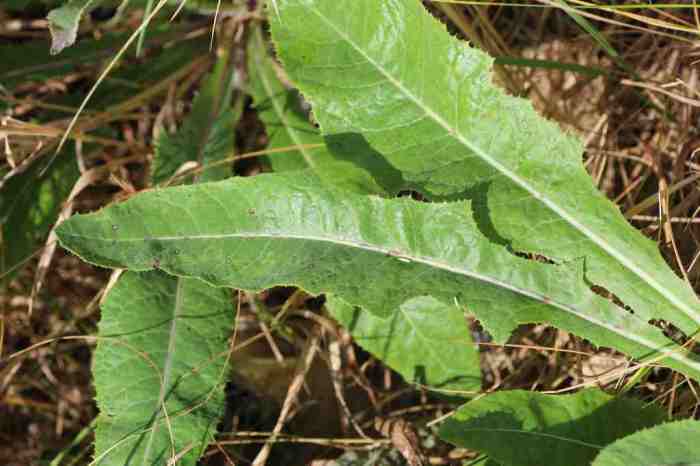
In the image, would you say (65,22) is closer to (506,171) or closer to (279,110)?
(279,110)

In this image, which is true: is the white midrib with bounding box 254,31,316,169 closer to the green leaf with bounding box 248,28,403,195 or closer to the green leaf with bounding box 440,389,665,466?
the green leaf with bounding box 248,28,403,195

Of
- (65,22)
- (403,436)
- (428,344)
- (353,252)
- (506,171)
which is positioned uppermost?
(65,22)

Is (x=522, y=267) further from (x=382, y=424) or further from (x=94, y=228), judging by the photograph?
(x=94, y=228)

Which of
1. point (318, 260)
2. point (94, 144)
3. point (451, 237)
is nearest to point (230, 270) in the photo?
point (318, 260)

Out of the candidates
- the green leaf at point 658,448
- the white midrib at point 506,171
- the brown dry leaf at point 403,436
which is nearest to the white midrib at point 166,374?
the brown dry leaf at point 403,436

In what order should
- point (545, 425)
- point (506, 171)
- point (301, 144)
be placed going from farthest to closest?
1. point (301, 144)
2. point (506, 171)
3. point (545, 425)

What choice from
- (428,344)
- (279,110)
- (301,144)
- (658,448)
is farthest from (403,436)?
(279,110)

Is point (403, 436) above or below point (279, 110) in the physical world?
below
